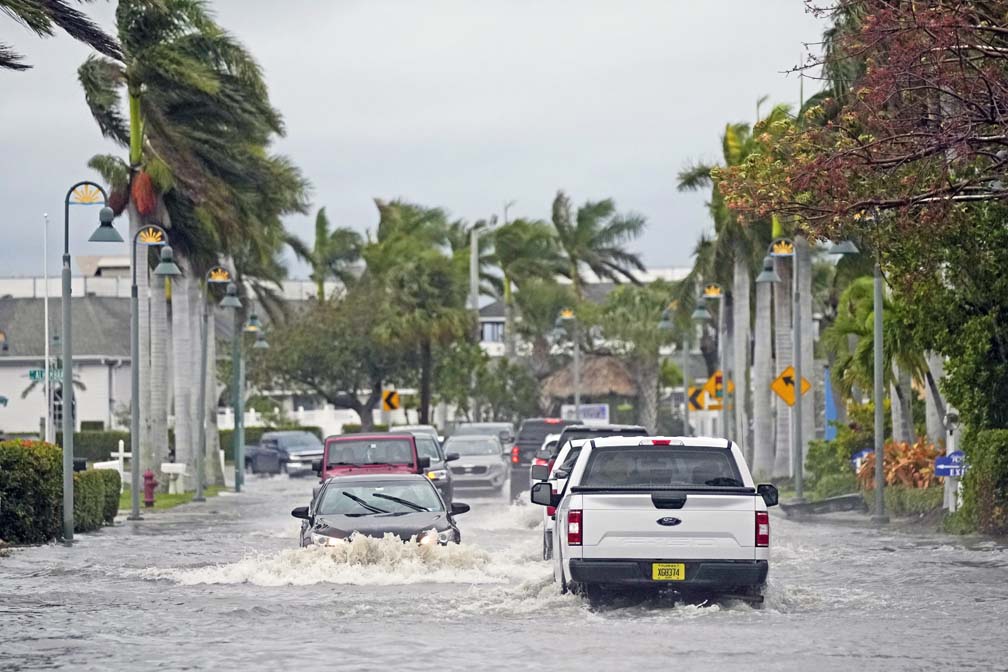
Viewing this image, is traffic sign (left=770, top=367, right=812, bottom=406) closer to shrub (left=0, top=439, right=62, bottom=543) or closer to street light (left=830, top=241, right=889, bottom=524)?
street light (left=830, top=241, right=889, bottom=524)

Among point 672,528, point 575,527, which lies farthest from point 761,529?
point 575,527

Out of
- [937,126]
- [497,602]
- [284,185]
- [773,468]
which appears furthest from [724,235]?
[497,602]

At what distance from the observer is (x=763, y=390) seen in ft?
187

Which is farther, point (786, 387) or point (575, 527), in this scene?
point (786, 387)

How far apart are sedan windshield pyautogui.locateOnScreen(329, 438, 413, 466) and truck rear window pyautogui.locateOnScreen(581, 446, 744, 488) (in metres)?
14.5

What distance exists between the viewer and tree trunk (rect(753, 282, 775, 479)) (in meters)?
57.1

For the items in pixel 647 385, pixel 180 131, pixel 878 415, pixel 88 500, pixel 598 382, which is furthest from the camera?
pixel 598 382

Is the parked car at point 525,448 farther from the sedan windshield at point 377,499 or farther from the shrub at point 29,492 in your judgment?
the sedan windshield at point 377,499

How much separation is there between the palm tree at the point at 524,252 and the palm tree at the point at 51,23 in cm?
6587

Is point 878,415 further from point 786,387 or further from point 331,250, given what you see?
point 331,250

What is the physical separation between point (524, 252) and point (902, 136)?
234 ft

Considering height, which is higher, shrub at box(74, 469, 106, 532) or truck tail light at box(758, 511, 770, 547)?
truck tail light at box(758, 511, 770, 547)

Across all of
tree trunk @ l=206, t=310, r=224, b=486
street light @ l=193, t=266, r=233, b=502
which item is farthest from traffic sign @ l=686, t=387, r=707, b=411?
street light @ l=193, t=266, r=233, b=502

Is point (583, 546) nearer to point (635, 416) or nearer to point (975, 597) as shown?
point (975, 597)
